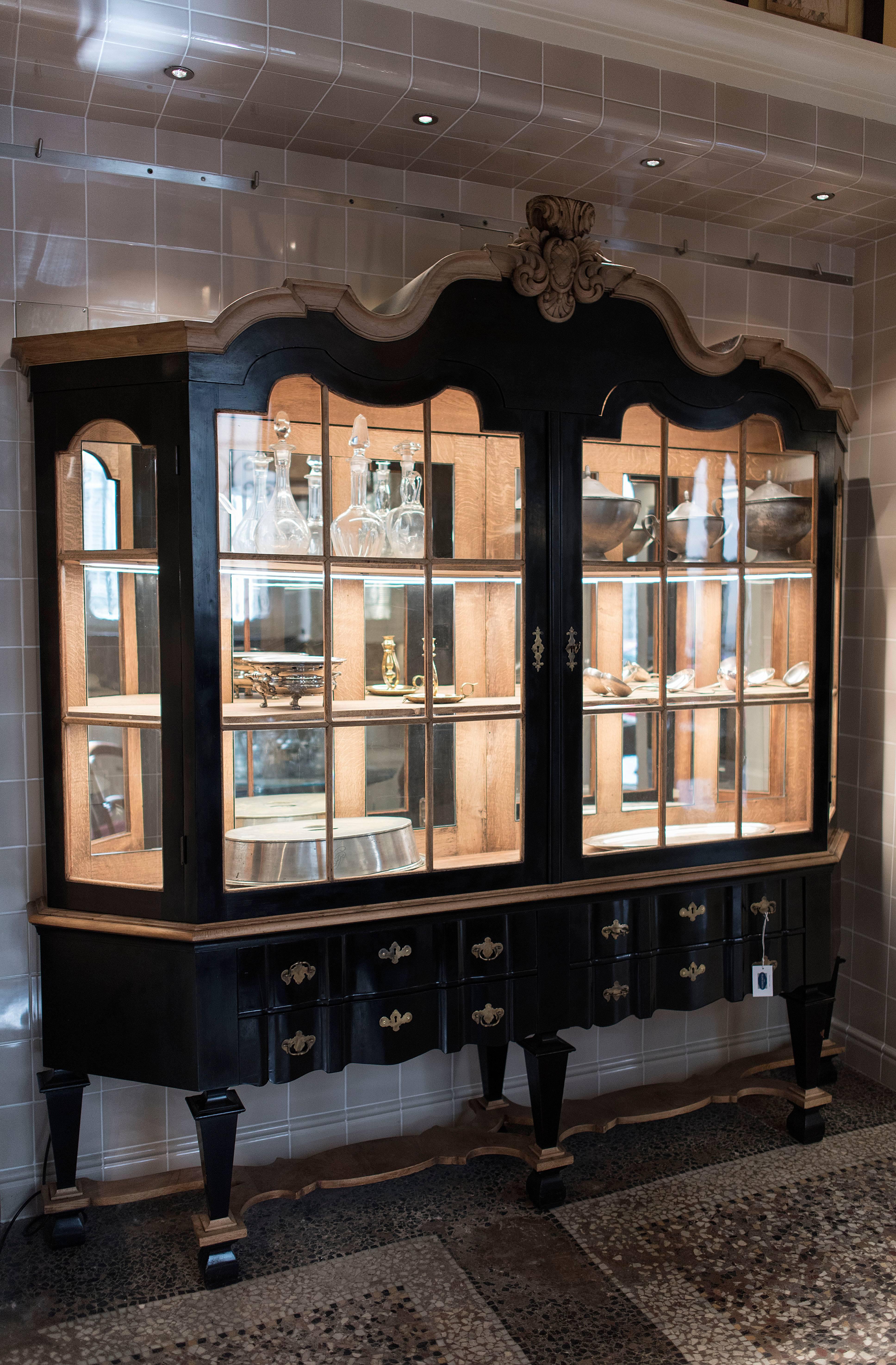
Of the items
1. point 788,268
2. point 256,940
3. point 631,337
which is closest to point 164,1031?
point 256,940

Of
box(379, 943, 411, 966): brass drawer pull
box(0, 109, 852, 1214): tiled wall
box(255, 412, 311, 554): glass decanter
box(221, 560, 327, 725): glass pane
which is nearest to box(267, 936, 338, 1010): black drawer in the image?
box(379, 943, 411, 966): brass drawer pull

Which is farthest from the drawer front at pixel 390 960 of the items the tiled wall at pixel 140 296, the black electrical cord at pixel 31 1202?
the black electrical cord at pixel 31 1202

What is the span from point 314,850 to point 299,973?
26 cm

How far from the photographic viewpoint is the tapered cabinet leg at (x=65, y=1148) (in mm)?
2258

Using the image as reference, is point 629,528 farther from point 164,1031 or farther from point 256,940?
point 164,1031

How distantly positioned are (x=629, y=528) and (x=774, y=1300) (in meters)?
1.77

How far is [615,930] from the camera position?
2443mm

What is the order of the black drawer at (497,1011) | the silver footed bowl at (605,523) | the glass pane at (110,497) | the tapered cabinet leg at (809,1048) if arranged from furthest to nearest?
the tapered cabinet leg at (809,1048), the silver footed bowl at (605,523), the black drawer at (497,1011), the glass pane at (110,497)

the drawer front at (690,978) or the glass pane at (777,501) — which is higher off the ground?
the glass pane at (777,501)

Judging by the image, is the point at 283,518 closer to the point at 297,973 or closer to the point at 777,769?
the point at 297,973

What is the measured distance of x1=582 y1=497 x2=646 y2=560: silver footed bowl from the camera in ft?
7.91

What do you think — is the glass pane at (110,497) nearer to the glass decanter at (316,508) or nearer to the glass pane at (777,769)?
the glass decanter at (316,508)

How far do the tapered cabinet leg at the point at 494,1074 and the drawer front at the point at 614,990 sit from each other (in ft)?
1.42

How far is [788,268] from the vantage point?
10.3 feet
